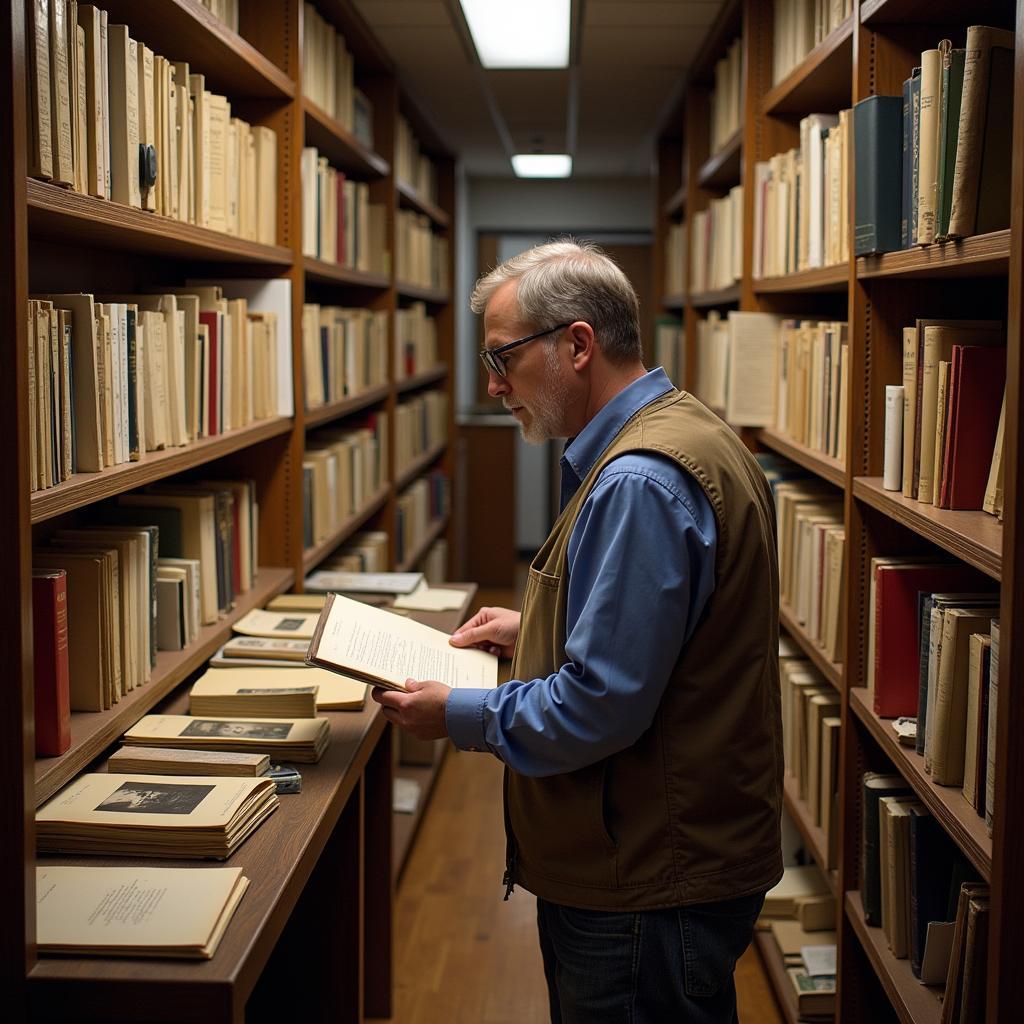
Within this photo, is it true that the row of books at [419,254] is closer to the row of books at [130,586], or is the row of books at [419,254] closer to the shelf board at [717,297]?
the shelf board at [717,297]

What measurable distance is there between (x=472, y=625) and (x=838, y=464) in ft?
2.90

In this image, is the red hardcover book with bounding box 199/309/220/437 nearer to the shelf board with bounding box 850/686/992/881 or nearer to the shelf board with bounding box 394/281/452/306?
the shelf board with bounding box 850/686/992/881

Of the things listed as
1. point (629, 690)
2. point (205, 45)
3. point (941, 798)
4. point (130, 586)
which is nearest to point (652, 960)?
point (629, 690)

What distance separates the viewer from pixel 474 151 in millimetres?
6562

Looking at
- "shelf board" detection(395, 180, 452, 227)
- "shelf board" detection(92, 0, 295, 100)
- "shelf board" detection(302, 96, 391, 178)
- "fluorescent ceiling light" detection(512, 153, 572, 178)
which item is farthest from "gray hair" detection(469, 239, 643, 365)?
"fluorescent ceiling light" detection(512, 153, 572, 178)

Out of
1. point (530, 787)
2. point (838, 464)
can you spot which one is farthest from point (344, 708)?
point (838, 464)

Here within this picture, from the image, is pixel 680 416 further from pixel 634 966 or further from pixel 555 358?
pixel 634 966

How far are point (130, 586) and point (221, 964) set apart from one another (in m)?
0.75

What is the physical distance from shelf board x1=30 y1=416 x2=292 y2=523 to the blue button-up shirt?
1.93 feet

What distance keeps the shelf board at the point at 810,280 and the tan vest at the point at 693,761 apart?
963mm

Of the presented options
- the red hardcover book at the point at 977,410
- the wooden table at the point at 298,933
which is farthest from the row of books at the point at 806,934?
the red hardcover book at the point at 977,410

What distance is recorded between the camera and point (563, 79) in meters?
4.55

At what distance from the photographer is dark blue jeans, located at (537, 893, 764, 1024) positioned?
1560 mm

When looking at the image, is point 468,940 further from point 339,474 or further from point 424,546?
point 424,546
